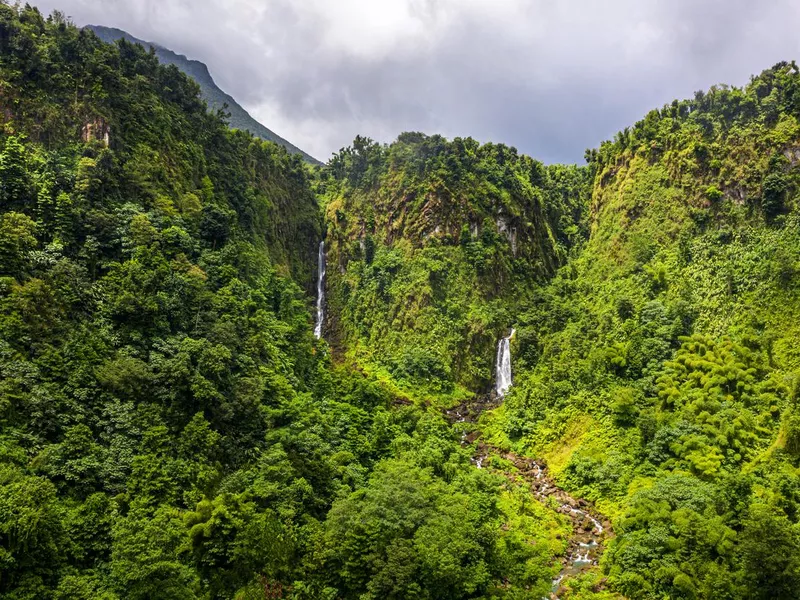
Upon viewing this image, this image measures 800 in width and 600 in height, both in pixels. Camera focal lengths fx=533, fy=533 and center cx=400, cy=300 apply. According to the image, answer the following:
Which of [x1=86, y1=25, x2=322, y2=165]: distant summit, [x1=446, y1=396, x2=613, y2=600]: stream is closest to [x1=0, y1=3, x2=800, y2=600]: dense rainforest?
[x1=446, y1=396, x2=613, y2=600]: stream

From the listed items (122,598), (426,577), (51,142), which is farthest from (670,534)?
(51,142)

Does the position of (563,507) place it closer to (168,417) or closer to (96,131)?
(168,417)

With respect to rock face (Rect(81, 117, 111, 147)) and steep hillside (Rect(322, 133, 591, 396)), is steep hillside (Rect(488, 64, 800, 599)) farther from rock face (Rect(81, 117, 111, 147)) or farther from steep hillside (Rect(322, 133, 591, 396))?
rock face (Rect(81, 117, 111, 147))

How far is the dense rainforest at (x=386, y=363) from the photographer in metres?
28.6

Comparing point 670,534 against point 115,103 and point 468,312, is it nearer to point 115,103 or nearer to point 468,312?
point 468,312

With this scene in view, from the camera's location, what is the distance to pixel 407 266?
251ft

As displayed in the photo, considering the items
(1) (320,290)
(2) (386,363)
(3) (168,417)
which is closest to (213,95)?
(1) (320,290)

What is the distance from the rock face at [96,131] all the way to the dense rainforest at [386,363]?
0.25 m

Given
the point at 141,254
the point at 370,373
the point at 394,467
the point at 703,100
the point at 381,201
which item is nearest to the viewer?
the point at 394,467

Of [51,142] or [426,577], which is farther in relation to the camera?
[51,142]

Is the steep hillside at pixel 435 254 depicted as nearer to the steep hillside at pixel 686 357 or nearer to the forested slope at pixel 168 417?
the steep hillside at pixel 686 357

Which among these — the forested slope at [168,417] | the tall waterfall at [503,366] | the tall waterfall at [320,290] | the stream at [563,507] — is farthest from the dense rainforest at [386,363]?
the tall waterfall at [320,290]

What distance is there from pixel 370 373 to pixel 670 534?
39830mm

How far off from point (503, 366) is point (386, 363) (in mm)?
14877
